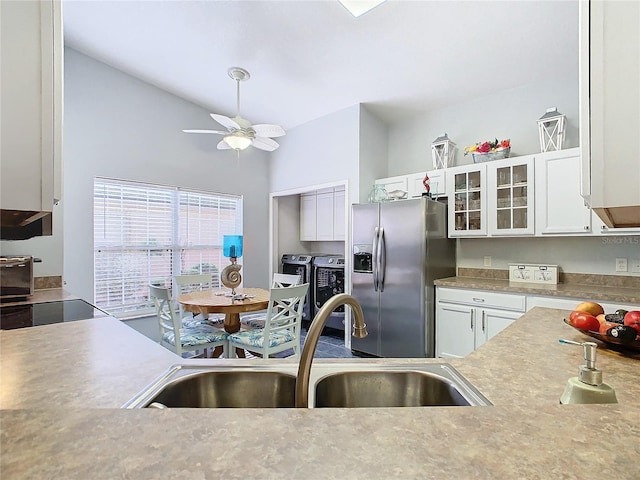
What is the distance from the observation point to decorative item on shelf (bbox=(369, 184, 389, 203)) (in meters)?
3.68

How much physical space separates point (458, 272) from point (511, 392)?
2.91m

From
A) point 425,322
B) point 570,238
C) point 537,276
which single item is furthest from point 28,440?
point 570,238

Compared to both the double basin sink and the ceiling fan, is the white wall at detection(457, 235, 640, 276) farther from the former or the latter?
the double basin sink

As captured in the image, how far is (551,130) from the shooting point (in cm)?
283

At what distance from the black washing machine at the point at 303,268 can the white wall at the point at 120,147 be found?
0.60m

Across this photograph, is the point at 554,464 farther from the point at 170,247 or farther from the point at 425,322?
the point at 170,247

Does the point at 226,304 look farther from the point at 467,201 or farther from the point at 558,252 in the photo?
the point at 558,252

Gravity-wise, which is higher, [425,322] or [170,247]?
[170,247]

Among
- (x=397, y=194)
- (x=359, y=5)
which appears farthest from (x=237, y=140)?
(x=397, y=194)

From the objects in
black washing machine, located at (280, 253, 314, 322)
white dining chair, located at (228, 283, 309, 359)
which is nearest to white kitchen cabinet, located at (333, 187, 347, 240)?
black washing machine, located at (280, 253, 314, 322)

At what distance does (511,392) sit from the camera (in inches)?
34.0

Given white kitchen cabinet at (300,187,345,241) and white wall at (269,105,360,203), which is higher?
white wall at (269,105,360,203)

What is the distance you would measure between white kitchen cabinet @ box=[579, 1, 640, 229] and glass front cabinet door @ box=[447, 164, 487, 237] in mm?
2855

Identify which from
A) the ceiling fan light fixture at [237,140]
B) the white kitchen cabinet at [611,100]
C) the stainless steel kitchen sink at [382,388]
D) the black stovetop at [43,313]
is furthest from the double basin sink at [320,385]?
the ceiling fan light fixture at [237,140]
